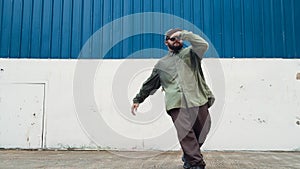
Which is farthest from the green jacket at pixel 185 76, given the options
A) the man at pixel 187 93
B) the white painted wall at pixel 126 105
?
the white painted wall at pixel 126 105

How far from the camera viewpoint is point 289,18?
5109 mm

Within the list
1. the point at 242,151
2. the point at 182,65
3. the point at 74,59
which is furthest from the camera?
the point at 74,59

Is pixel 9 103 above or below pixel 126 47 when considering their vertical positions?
below

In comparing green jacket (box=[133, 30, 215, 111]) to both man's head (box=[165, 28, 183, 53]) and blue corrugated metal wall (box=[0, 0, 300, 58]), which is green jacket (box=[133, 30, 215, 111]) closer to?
man's head (box=[165, 28, 183, 53])

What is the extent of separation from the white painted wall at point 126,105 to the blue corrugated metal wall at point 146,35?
0.69ft

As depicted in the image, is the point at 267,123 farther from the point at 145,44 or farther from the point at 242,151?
the point at 145,44

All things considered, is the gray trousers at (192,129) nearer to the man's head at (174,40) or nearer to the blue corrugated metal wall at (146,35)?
the man's head at (174,40)

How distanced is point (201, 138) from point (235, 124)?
2389 millimetres

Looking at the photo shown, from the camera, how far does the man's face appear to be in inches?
100

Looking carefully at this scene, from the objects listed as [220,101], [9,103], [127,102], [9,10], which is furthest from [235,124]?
[9,10]

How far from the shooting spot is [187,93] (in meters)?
2.51

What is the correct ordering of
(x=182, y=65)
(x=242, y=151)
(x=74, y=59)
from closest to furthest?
(x=182, y=65), (x=242, y=151), (x=74, y=59)

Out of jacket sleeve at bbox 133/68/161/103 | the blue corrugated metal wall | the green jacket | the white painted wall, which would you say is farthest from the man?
the blue corrugated metal wall

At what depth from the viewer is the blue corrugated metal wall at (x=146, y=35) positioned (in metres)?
5.06
